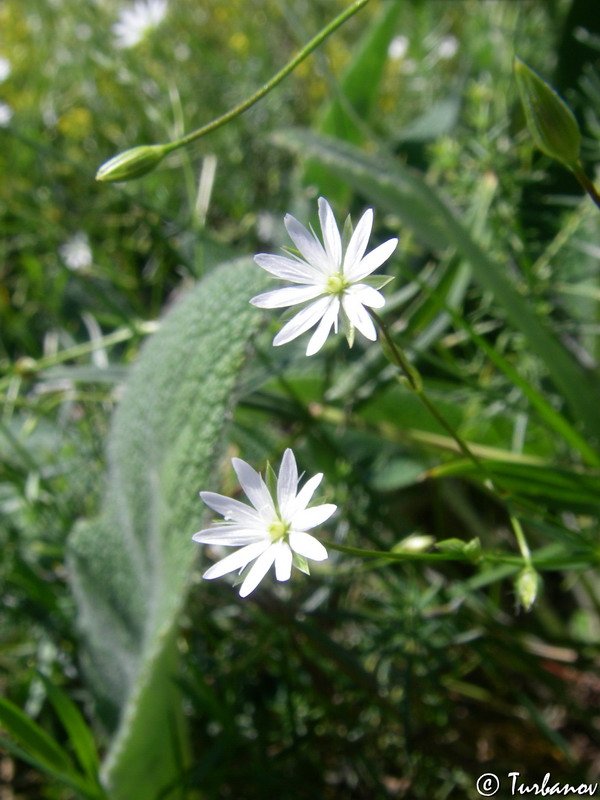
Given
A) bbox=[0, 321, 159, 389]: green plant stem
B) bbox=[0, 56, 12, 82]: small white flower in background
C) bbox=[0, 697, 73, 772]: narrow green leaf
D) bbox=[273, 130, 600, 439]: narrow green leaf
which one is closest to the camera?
bbox=[0, 697, 73, 772]: narrow green leaf

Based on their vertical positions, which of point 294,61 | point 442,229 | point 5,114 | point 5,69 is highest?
point 5,69

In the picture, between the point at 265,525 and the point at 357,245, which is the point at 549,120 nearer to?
the point at 357,245

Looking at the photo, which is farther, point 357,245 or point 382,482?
point 382,482

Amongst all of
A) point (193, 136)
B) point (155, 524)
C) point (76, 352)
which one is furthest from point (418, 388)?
point (76, 352)

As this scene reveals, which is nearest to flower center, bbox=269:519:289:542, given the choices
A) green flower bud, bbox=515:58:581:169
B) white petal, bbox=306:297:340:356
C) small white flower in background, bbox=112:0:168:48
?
white petal, bbox=306:297:340:356

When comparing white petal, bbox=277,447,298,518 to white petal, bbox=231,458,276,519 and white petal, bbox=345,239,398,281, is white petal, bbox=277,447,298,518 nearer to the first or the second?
white petal, bbox=231,458,276,519

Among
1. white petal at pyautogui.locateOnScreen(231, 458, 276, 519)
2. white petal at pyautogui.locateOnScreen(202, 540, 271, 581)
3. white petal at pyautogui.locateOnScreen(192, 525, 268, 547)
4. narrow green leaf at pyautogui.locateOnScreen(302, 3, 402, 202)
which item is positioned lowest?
white petal at pyautogui.locateOnScreen(202, 540, 271, 581)
